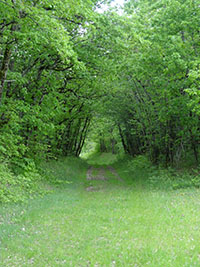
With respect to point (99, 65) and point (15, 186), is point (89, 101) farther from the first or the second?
point (15, 186)

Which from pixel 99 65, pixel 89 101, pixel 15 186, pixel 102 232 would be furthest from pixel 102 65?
pixel 102 232

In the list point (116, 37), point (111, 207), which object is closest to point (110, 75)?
point (116, 37)

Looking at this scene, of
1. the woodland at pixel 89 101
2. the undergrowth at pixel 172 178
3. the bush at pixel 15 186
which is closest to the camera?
the woodland at pixel 89 101

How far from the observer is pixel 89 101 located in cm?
2270

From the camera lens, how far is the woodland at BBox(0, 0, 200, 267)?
263 inches

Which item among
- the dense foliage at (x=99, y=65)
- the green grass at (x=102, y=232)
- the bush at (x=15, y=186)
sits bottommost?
the green grass at (x=102, y=232)

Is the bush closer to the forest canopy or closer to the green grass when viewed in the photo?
the green grass

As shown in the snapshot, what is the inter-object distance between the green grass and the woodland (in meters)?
0.03

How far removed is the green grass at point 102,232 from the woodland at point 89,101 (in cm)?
3

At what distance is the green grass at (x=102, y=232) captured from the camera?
231 inches

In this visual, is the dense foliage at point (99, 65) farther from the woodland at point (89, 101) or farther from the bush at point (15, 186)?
the bush at point (15, 186)

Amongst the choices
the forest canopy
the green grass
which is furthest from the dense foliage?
the green grass

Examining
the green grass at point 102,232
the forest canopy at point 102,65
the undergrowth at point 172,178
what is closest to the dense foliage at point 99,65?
the forest canopy at point 102,65

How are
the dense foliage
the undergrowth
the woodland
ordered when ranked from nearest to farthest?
the woodland → the dense foliage → the undergrowth
